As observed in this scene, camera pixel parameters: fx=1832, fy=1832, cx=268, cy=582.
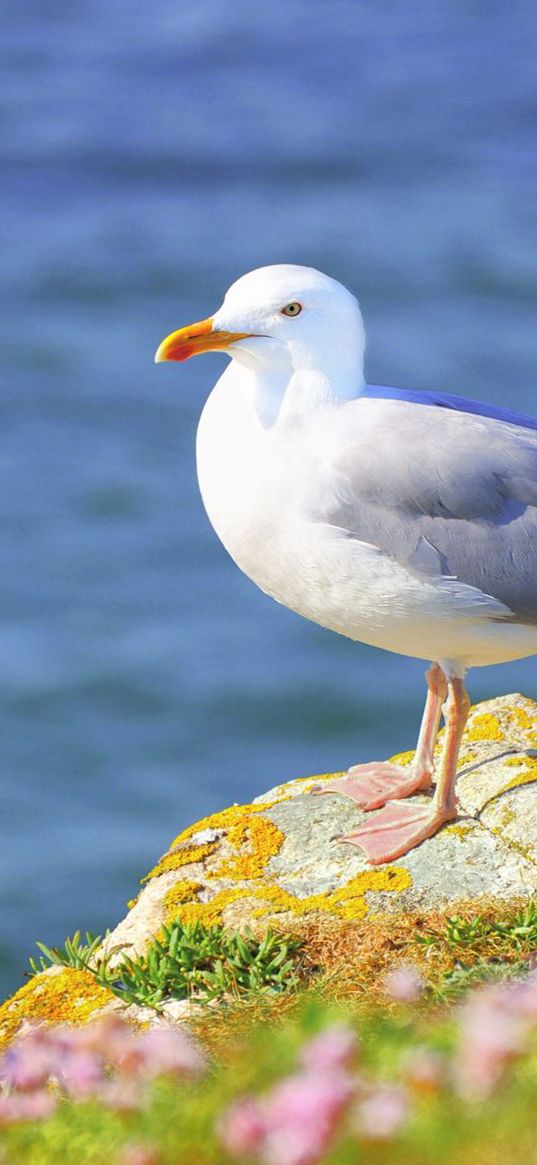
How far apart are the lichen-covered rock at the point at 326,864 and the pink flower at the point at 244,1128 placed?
219 cm

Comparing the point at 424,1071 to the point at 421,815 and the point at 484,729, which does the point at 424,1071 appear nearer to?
the point at 421,815

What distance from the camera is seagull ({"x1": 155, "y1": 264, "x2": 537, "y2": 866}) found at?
546 centimetres

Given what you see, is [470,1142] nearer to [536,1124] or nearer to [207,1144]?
[536,1124]

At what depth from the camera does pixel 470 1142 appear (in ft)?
9.96

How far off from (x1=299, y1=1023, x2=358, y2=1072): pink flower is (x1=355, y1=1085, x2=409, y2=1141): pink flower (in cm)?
8

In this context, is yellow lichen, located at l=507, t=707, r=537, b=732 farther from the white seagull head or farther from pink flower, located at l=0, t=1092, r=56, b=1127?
pink flower, located at l=0, t=1092, r=56, b=1127

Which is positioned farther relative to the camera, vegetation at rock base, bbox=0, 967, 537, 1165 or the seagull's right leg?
the seagull's right leg

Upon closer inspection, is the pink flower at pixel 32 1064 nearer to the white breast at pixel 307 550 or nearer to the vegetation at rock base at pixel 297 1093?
the vegetation at rock base at pixel 297 1093

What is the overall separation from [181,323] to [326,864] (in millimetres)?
7257

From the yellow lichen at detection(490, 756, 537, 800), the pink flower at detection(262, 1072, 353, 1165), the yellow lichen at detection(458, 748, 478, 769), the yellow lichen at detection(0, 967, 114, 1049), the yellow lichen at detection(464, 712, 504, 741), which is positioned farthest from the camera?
the yellow lichen at detection(464, 712, 504, 741)

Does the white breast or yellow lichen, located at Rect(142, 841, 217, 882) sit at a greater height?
the white breast

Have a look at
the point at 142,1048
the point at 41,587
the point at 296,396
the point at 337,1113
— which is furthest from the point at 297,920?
the point at 41,587

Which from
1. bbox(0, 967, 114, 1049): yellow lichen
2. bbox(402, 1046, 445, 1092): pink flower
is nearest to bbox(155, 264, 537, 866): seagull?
bbox(0, 967, 114, 1049): yellow lichen

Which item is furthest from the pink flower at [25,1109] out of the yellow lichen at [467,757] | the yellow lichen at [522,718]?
the yellow lichen at [522,718]
